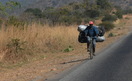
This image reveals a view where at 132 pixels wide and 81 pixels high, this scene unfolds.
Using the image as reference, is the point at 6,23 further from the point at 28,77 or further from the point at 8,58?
the point at 28,77

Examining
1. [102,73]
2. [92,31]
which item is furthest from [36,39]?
[102,73]

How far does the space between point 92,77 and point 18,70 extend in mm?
3813

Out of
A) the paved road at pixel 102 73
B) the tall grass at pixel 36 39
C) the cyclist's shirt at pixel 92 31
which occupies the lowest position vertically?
the paved road at pixel 102 73

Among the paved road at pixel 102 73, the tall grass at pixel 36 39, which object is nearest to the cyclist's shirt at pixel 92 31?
the paved road at pixel 102 73

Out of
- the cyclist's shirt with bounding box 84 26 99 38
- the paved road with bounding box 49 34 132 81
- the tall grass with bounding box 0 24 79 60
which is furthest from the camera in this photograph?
the cyclist's shirt with bounding box 84 26 99 38

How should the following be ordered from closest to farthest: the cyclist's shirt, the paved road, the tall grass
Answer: the paved road → the tall grass → the cyclist's shirt

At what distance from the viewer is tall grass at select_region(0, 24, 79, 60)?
15.3m

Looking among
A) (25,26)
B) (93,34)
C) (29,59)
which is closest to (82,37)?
(93,34)

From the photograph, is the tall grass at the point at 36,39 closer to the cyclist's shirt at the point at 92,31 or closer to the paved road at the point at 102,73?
the cyclist's shirt at the point at 92,31

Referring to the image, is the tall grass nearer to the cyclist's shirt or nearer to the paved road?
the cyclist's shirt

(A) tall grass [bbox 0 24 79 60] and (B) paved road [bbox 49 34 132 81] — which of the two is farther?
(A) tall grass [bbox 0 24 79 60]

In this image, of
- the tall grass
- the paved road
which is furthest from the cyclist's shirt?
the tall grass

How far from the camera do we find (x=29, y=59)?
15820mm

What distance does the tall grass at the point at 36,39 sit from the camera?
50.2 ft
